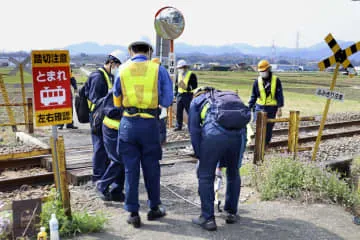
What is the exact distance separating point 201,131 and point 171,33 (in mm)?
7198

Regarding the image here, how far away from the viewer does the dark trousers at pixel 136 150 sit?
4.58m

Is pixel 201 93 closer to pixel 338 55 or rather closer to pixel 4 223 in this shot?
pixel 4 223

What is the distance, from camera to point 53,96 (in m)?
4.14

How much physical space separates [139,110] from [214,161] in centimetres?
103

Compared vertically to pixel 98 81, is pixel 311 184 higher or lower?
lower

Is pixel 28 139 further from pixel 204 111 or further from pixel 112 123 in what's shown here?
pixel 204 111

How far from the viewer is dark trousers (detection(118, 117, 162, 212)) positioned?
4.58 meters

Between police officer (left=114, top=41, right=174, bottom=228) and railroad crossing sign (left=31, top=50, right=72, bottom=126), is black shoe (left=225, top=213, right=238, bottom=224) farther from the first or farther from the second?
railroad crossing sign (left=31, top=50, right=72, bottom=126)

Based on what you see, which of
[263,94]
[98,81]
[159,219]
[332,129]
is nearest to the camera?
[159,219]

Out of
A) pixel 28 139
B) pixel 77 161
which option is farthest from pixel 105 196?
pixel 28 139

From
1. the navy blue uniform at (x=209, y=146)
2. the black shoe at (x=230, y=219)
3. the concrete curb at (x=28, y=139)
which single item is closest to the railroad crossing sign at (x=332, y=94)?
the navy blue uniform at (x=209, y=146)

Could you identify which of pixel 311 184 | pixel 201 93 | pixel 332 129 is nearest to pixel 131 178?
pixel 201 93

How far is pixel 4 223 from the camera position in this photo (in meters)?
4.07

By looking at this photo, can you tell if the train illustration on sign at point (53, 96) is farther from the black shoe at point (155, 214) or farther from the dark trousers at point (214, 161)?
the black shoe at point (155, 214)
